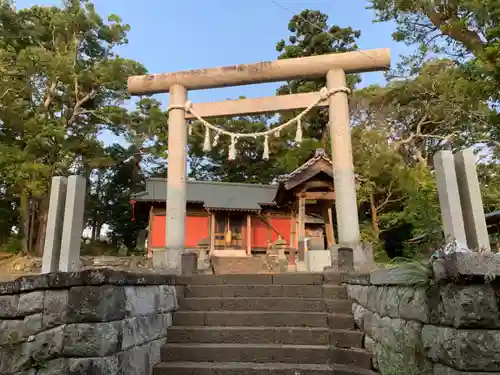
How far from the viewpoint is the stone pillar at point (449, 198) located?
2.93 meters

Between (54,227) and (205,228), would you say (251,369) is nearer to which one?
(54,227)

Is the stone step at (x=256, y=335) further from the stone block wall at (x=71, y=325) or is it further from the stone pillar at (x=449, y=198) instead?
the stone pillar at (x=449, y=198)

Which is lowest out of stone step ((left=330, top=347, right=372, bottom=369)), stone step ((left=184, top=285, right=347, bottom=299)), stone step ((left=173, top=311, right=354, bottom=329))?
stone step ((left=330, top=347, right=372, bottom=369))

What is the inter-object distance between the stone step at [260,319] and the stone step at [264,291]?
0.42m

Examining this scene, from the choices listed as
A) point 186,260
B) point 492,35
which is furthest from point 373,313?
point 492,35

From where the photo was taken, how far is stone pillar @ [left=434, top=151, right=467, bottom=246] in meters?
2.93

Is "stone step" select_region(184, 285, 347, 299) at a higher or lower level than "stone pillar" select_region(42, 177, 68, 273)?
lower

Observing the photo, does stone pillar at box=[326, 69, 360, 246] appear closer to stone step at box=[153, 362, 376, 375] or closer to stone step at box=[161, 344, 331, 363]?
stone step at box=[161, 344, 331, 363]

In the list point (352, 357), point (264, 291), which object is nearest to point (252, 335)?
point (264, 291)

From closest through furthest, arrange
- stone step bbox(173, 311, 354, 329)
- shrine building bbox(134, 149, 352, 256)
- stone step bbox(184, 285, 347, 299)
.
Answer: stone step bbox(173, 311, 354, 329) < stone step bbox(184, 285, 347, 299) < shrine building bbox(134, 149, 352, 256)

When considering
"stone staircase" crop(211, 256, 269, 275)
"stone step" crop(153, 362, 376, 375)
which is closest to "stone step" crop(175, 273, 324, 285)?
"stone step" crop(153, 362, 376, 375)

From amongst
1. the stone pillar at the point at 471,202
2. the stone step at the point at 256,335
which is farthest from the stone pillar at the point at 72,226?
the stone pillar at the point at 471,202

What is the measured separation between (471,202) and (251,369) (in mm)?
2487

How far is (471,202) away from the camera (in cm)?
307
